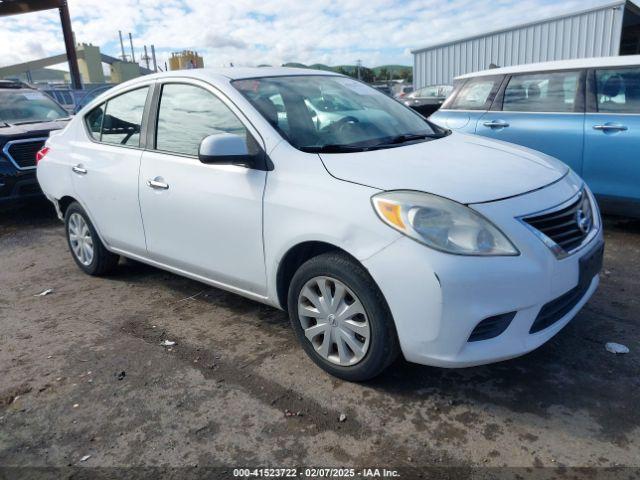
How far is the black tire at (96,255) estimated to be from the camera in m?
4.51

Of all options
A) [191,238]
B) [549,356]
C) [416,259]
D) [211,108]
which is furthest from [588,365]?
[211,108]

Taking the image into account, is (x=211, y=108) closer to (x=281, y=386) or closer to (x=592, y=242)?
(x=281, y=386)

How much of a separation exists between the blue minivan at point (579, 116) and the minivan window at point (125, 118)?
11.2 ft

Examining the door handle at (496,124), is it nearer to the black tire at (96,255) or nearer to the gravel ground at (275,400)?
the gravel ground at (275,400)

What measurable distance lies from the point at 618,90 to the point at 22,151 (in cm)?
679

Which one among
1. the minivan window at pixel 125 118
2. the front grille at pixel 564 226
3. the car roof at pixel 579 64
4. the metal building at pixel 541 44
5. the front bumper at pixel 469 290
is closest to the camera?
the front bumper at pixel 469 290

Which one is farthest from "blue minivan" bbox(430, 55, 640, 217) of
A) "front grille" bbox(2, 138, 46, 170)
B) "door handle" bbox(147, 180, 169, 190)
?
"front grille" bbox(2, 138, 46, 170)

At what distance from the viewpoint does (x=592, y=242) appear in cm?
277

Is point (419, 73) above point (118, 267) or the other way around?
above

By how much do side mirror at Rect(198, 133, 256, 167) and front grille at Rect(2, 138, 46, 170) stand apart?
506cm

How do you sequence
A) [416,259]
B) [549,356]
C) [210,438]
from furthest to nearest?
[549,356]
[210,438]
[416,259]

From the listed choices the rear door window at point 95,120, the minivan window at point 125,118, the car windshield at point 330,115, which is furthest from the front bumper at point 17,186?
the car windshield at point 330,115

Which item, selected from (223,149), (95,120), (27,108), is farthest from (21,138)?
(223,149)

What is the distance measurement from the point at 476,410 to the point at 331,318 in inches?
32.5
